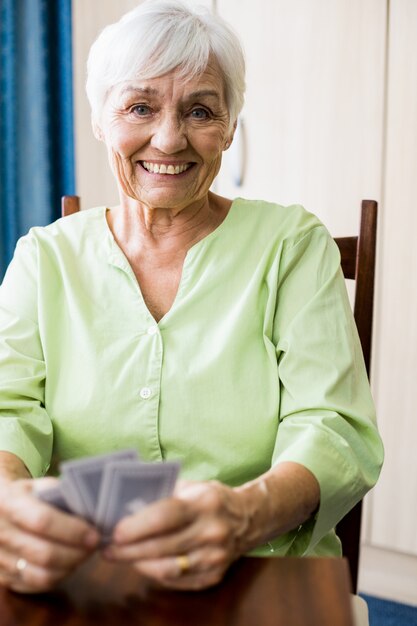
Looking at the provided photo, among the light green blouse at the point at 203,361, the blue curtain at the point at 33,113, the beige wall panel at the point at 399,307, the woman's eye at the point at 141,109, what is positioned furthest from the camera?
the blue curtain at the point at 33,113

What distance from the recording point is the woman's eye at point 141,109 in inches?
51.8

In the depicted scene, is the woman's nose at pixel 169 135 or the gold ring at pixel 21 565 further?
the woman's nose at pixel 169 135

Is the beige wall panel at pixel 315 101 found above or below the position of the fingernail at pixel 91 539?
above

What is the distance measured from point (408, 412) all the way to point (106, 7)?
5.56ft

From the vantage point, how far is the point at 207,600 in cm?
76

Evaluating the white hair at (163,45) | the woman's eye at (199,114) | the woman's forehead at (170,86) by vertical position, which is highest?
the white hair at (163,45)

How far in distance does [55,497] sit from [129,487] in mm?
82

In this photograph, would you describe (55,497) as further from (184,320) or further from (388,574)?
(388,574)

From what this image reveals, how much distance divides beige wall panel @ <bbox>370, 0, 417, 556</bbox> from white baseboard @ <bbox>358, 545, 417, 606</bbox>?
0.20ft

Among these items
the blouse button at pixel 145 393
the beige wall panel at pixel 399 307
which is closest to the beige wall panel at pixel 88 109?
the beige wall panel at pixel 399 307

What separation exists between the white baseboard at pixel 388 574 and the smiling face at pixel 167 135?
1579mm

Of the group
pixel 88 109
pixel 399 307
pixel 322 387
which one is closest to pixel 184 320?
pixel 322 387

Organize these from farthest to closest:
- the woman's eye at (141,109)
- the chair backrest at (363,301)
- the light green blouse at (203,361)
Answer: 1. the chair backrest at (363,301)
2. the woman's eye at (141,109)
3. the light green blouse at (203,361)

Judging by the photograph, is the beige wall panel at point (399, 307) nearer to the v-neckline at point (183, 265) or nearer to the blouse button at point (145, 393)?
the v-neckline at point (183, 265)
